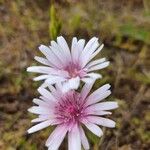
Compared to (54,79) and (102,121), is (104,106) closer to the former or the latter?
(102,121)

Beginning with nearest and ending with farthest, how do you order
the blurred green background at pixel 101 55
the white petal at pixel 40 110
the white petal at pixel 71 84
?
the white petal at pixel 71 84 → the white petal at pixel 40 110 → the blurred green background at pixel 101 55

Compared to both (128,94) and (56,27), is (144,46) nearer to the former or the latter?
(128,94)

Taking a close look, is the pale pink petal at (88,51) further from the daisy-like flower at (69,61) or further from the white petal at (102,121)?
the white petal at (102,121)

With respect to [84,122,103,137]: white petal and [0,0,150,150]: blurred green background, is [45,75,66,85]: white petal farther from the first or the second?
[0,0,150,150]: blurred green background

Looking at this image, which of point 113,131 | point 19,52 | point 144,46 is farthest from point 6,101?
point 144,46

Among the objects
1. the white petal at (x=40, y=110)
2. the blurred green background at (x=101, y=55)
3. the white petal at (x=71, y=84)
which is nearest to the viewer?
the white petal at (x=71, y=84)

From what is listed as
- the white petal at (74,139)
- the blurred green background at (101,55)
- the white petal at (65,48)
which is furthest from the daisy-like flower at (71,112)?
the blurred green background at (101,55)
